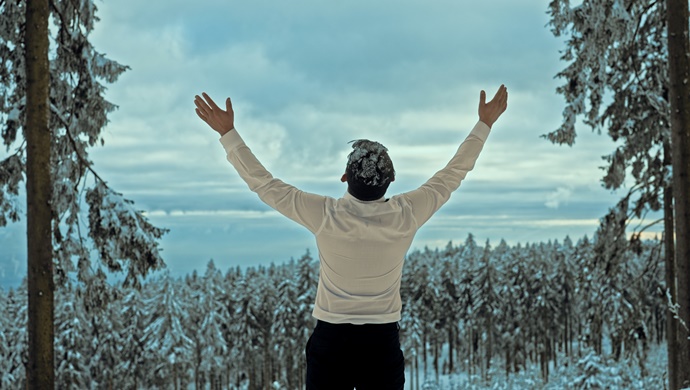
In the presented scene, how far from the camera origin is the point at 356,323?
10.9ft

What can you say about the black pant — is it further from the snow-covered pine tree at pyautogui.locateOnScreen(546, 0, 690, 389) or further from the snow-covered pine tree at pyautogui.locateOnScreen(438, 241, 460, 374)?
the snow-covered pine tree at pyautogui.locateOnScreen(438, 241, 460, 374)

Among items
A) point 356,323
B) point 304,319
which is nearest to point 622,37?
point 356,323

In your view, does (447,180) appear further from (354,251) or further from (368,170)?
(354,251)

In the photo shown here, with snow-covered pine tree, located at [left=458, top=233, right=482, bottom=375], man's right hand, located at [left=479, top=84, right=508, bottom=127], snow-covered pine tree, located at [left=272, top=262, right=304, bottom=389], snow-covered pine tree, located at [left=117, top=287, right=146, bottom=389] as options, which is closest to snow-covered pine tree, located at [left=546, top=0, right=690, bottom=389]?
man's right hand, located at [left=479, top=84, right=508, bottom=127]

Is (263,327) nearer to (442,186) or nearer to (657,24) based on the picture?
(657,24)

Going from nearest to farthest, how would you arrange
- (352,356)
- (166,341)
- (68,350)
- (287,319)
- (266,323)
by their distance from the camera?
(352,356)
(68,350)
(166,341)
(287,319)
(266,323)

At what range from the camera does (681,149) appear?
9234 mm

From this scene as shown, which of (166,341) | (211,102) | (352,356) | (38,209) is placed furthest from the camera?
(166,341)

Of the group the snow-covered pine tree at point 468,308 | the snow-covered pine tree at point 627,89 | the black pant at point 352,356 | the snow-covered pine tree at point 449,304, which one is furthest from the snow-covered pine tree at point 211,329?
the black pant at point 352,356

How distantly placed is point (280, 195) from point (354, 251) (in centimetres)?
49

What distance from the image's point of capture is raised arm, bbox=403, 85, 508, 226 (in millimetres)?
3502

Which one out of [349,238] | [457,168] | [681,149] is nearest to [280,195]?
[349,238]

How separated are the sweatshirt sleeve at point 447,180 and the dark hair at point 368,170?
0.77ft

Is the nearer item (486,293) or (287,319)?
(287,319)
